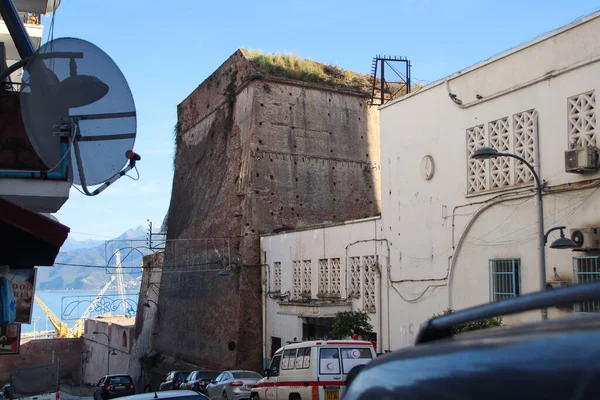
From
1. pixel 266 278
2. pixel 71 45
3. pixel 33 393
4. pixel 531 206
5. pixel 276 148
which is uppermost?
pixel 276 148

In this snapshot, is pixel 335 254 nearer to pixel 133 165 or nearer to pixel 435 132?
pixel 435 132

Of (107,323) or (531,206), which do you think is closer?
(531,206)

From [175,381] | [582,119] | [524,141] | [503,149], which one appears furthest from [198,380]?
[582,119]

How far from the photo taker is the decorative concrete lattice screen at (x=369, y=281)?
22.0m

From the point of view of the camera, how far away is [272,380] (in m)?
17.0

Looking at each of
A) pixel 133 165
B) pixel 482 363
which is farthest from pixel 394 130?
pixel 482 363

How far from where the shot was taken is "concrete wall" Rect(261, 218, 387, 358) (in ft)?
73.0

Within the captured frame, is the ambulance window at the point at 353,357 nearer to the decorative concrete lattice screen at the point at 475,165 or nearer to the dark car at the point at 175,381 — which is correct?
the decorative concrete lattice screen at the point at 475,165

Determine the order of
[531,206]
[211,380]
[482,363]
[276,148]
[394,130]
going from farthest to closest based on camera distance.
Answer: [276,148], [211,380], [394,130], [531,206], [482,363]

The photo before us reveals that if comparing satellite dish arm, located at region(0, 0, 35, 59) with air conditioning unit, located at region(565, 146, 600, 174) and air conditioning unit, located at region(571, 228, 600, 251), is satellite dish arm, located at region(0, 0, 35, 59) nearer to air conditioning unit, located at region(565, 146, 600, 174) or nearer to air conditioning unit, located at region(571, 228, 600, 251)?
air conditioning unit, located at region(565, 146, 600, 174)

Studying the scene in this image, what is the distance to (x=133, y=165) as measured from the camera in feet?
31.2

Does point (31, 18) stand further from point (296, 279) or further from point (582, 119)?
point (582, 119)

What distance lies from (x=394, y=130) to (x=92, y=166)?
13018mm

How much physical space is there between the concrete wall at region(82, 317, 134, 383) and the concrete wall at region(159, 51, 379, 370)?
32.5 feet
